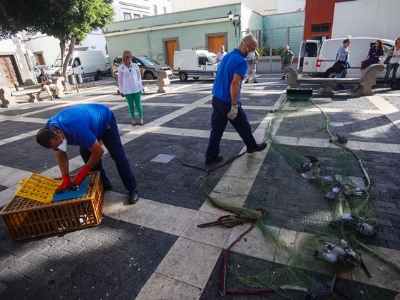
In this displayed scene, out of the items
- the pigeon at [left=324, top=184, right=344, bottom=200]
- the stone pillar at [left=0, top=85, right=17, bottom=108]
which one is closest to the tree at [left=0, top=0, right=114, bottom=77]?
the stone pillar at [left=0, top=85, right=17, bottom=108]

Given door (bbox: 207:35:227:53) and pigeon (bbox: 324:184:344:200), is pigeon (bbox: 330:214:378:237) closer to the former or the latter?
pigeon (bbox: 324:184:344:200)

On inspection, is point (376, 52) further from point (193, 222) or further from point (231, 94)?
point (193, 222)

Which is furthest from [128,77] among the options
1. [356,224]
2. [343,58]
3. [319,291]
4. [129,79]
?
[343,58]

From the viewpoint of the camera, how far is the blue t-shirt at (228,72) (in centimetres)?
359

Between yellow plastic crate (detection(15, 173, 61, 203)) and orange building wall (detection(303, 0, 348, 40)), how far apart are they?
19675mm

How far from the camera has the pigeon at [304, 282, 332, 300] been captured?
6.24 ft

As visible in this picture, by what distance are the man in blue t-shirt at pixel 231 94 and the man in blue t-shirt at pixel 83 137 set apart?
1.56m

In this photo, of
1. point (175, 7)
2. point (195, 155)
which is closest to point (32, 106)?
point (195, 155)

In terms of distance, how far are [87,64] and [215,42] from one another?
10716mm

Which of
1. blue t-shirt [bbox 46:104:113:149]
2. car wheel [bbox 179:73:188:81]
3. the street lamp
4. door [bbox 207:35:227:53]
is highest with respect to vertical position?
the street lamp

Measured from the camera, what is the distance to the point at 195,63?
15008mm

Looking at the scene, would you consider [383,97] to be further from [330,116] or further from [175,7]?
[175,7]

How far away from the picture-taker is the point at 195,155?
15.5 feet

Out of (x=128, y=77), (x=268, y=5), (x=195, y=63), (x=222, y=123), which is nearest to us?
(x=222, y=123)
